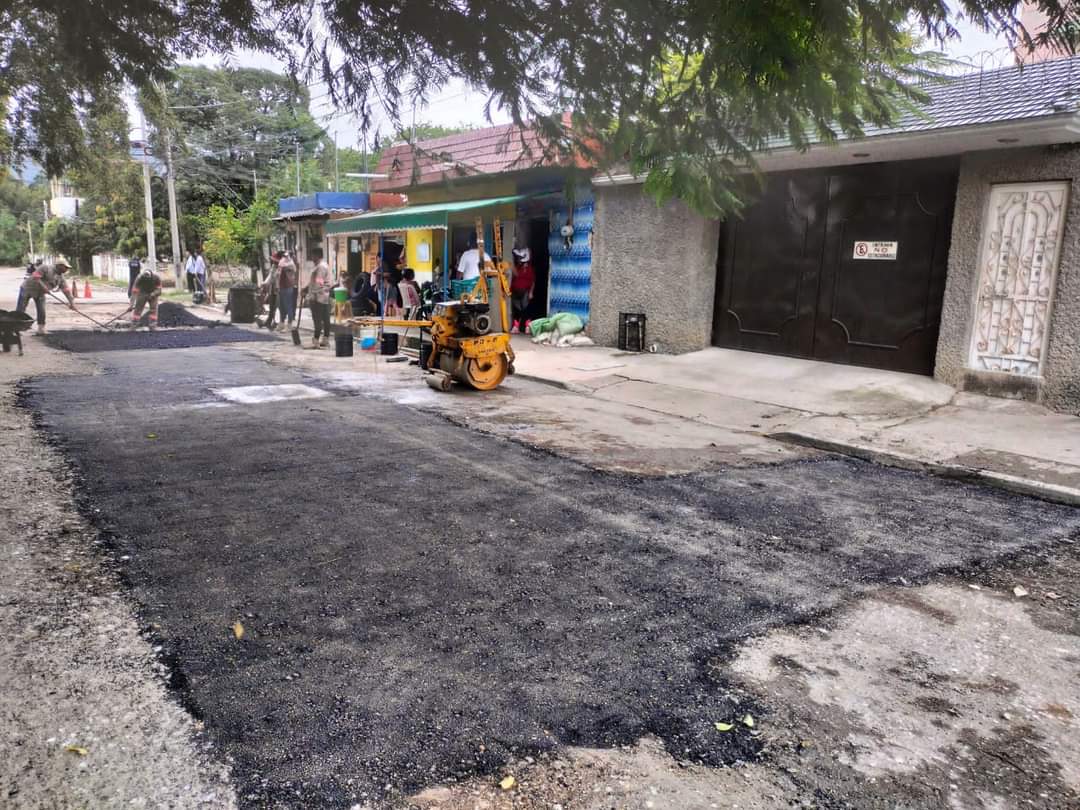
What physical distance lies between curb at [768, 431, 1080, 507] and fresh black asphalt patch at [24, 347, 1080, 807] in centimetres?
23

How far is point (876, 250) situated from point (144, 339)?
1343cm

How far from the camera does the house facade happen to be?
864 centimetres

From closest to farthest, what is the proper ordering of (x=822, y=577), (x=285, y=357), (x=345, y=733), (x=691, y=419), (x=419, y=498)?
(x=345, y=733) → (x=822, y=577) → (x=419, y=498) → (x=691, y=419) → (x=285, y=357)

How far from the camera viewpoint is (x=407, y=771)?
2516 millimetres

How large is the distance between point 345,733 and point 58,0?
18.2ft

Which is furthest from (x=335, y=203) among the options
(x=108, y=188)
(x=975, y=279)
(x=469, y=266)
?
(x=975, y=279)

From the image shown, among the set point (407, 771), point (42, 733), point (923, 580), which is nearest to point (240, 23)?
point (42, 733)

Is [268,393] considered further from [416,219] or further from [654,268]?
[416,219]

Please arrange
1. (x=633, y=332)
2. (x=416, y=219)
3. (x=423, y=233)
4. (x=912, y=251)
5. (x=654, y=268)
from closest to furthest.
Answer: (x=912, y=251)
(x=654, y=268)
(x=633, y=332)
(x=416, y=219)
(x=423, y=233)

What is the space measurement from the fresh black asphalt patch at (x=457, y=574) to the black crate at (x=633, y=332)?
20.8 feet

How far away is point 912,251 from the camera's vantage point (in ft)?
33.4

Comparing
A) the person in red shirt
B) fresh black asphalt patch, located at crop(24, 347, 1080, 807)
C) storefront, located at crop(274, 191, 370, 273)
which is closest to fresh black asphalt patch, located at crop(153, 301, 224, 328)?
storefront, located at crop(274, 191, 370, 273)

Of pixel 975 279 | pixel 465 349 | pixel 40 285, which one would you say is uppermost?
pixel 975 279

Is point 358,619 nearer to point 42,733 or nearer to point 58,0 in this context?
point 42,733
